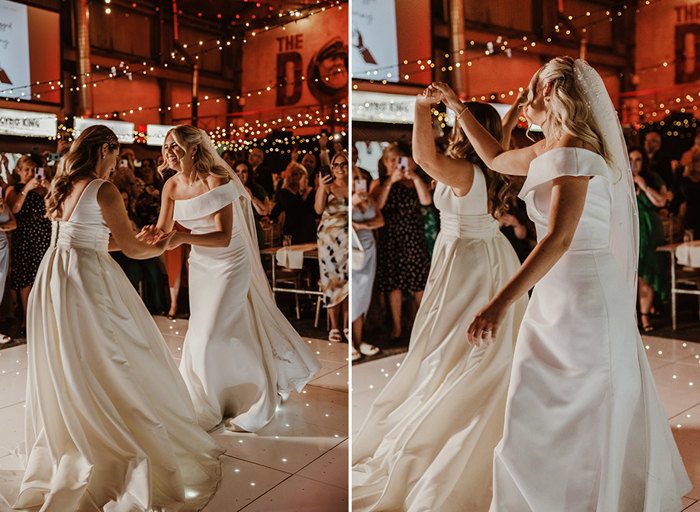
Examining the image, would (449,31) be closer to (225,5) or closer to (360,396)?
(225,5)

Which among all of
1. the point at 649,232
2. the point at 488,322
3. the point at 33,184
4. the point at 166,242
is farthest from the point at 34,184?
the point at 649,232

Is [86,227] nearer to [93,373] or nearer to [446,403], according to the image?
[93,373]

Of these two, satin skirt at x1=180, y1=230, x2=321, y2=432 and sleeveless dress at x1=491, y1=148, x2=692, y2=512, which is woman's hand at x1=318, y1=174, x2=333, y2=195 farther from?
sleeveless dress at x1=491, y1=148, x2=692, y2=512

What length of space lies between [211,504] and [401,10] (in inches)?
78.0

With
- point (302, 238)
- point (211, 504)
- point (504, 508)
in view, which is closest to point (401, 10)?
point (302, 238)

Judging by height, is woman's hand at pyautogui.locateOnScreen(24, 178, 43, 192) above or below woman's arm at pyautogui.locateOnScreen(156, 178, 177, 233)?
above

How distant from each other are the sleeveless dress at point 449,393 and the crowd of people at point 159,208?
42 centimetres

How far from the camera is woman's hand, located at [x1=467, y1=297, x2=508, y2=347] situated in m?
1.51

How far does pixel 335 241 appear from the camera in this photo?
227cm

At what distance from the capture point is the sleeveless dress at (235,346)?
7.79 ft

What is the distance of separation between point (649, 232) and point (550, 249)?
4.53 ft

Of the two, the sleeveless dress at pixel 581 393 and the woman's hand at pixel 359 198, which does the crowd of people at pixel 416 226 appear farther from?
the sleeveless dress at pixel 581 393

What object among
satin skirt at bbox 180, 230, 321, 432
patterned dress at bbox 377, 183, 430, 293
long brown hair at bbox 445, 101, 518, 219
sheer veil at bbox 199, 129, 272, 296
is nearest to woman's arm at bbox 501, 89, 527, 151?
long brown hair at bbox 445, 101, 518, 219

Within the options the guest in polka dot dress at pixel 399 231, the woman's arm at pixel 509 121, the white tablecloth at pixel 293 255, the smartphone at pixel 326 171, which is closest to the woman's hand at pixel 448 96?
the woman's arm at pixel 509 121
